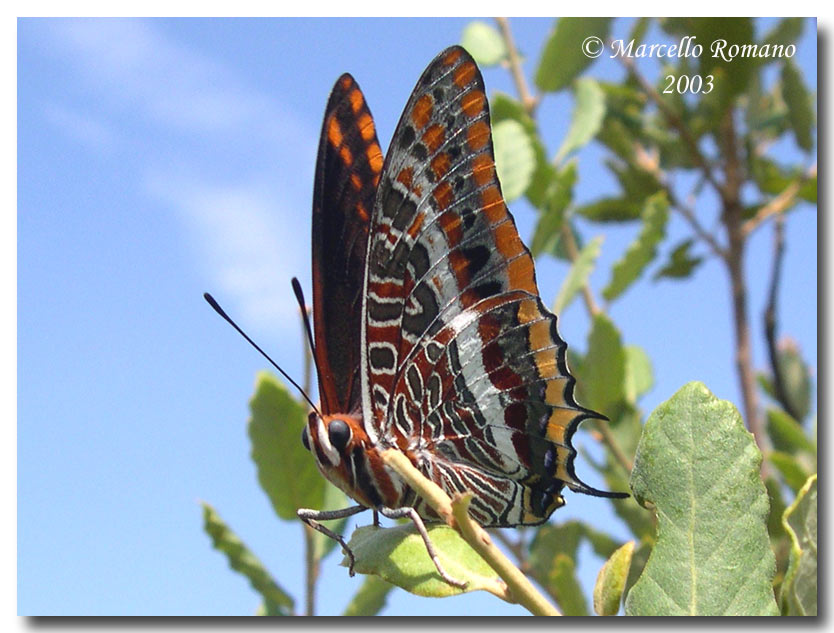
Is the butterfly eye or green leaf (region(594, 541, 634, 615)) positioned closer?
green leaf (region(594, 541, 634, 615))

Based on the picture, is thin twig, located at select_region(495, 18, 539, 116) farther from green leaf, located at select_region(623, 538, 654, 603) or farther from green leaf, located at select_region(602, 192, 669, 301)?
green leaf, located at select_region(623, 538, 654, 603)

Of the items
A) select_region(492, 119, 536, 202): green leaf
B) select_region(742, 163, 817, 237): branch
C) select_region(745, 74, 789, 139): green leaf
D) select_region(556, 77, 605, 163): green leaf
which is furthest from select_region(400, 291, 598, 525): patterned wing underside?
select_region(745, 74, 789, 139): green leaf

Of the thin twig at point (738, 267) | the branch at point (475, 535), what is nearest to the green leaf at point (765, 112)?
the thin twig at point (738, 267)

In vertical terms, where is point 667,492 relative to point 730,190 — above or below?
below

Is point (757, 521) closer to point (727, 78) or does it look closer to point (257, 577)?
point (257, 577)

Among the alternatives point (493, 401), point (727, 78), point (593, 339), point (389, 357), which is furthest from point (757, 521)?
point (727, 78)

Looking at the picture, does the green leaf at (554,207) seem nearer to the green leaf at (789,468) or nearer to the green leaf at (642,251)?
the green leaf at (642,251)
